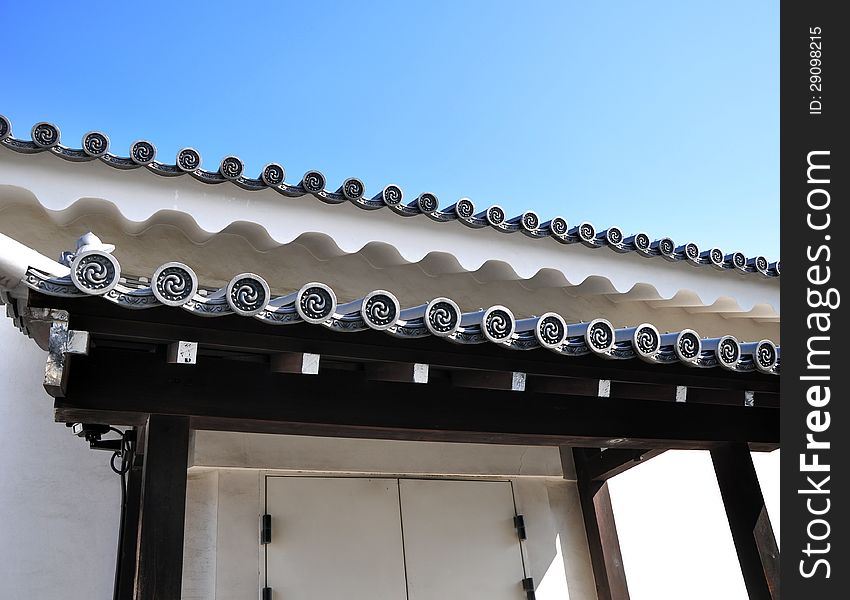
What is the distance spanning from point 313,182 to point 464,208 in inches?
43.5

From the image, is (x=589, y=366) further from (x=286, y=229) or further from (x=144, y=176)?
(x=144, y=176)

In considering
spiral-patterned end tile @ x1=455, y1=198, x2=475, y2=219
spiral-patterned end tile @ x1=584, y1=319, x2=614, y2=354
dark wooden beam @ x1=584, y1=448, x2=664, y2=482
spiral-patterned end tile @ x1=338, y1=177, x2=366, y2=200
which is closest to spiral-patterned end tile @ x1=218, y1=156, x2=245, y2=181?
spiral-patterned end tile @ x1=338, y1=177, x2=366, y2=200

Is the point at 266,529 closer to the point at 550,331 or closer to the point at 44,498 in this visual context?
the point at 44,498

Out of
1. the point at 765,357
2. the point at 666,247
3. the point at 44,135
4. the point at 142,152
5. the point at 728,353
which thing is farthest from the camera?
the point at 666,247

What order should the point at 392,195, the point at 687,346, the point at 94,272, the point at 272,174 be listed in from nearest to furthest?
the point at 94,272 → the point at 687,346 → the point at 272,174 → the point at 392,195

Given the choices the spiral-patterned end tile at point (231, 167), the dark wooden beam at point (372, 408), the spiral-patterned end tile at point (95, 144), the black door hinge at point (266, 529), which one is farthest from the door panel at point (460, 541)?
the spiral-patterned end tile at point (95, 144)

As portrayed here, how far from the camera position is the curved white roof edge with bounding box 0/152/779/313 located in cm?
461

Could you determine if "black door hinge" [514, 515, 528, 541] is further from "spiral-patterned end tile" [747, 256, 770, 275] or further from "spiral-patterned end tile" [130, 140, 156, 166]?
"spiral-patterned end tile" [130, 140, 156, 166]

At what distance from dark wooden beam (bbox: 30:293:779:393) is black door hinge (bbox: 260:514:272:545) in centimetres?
216

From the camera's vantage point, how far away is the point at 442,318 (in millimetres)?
3236

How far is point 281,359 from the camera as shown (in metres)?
3.31

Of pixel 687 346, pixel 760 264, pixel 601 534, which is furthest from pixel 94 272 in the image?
pixel 760 264
